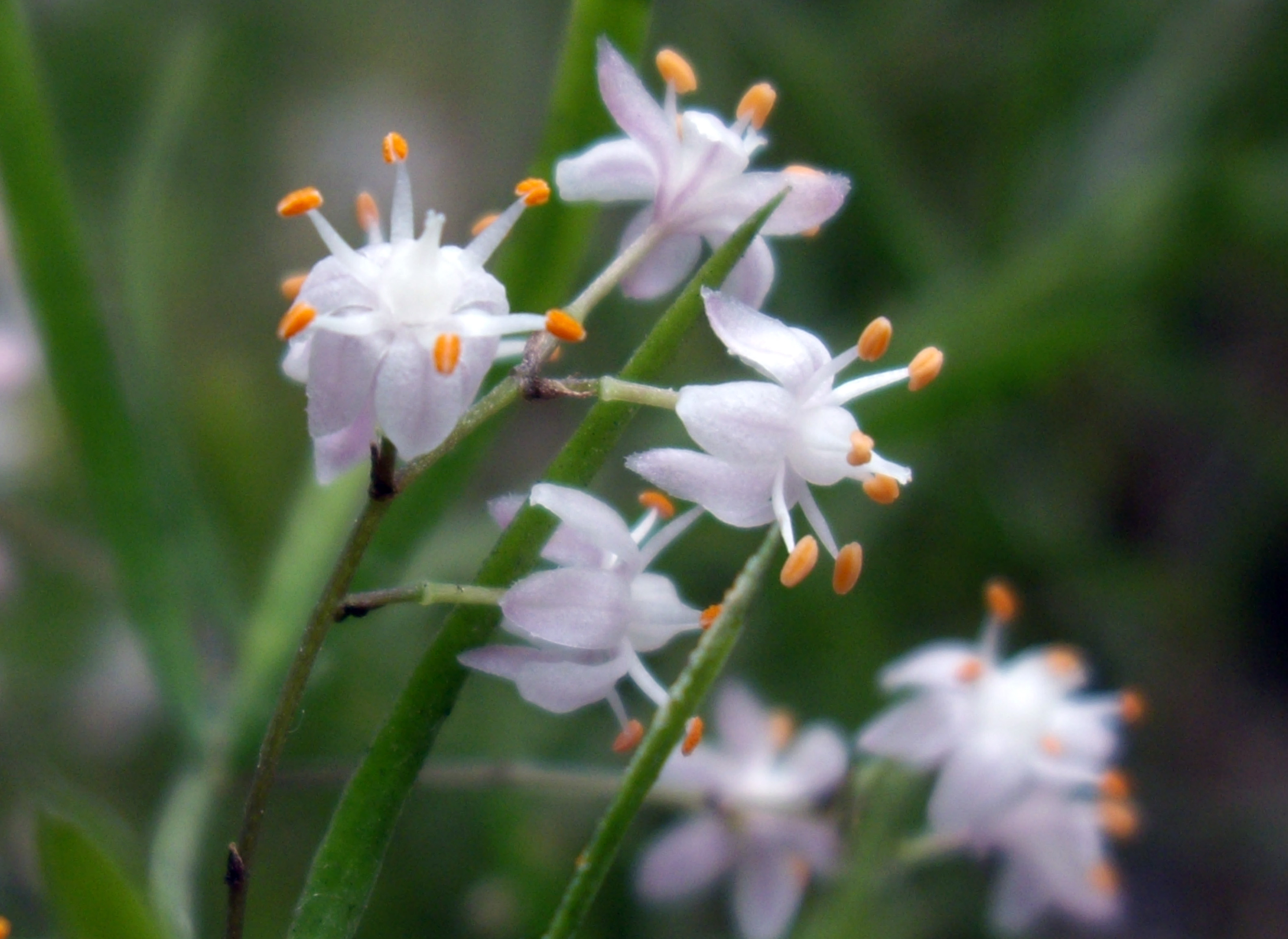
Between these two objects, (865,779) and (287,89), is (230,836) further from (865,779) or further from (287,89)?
(287,89)

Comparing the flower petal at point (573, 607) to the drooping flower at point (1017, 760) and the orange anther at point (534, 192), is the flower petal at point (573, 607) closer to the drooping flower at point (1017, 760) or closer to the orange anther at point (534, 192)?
the orange anther at point (534, 192)

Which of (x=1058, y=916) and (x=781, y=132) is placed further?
(x=781, y=132)

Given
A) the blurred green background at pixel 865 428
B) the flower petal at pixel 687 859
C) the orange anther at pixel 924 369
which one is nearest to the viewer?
the orange anther at pixel 924 369

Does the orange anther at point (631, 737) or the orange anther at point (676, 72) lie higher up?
the orange anther at point (676, 72)

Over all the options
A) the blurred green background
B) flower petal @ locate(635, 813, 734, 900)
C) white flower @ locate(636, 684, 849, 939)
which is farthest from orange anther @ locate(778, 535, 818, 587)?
flower petal @ locate(635, 813, 734, 900)

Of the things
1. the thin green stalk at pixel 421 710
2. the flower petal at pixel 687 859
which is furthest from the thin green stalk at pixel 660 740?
the flower petal at pixel 687 859

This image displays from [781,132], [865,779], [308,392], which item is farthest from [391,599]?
[781,132]
